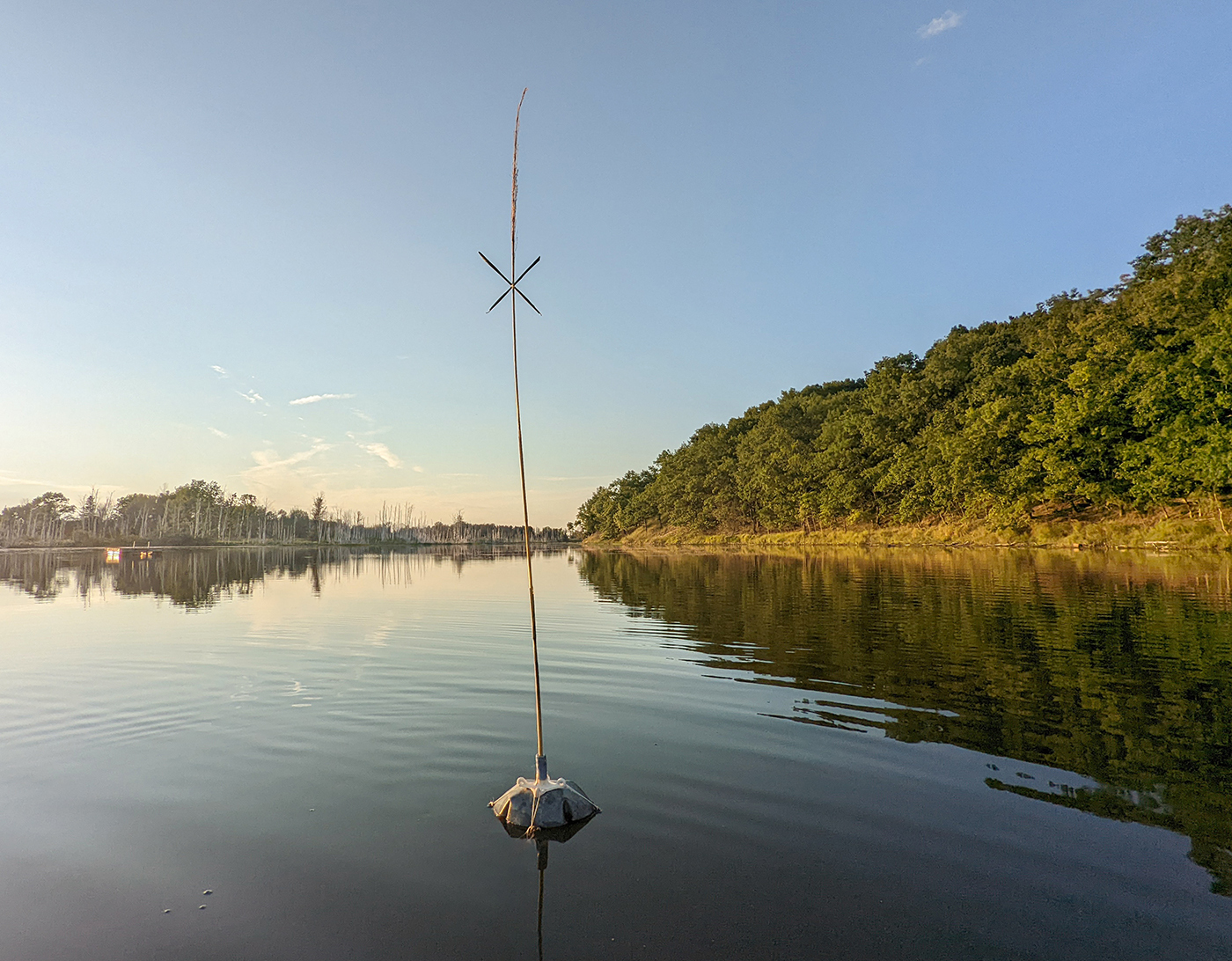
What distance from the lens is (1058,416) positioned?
53281 millimetres

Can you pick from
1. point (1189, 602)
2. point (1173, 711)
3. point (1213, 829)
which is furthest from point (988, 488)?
point (1213, 829)

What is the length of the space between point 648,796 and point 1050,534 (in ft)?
204

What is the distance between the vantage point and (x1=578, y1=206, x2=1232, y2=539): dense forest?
45000 mm

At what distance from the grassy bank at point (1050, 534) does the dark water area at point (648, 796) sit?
35.3m

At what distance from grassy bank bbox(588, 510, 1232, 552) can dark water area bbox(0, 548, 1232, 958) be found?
35.3 metres

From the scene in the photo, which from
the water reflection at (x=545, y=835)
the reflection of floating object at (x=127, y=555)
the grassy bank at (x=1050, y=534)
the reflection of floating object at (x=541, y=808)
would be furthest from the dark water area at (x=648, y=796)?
the reflection of floating object at (x=127, y=555)

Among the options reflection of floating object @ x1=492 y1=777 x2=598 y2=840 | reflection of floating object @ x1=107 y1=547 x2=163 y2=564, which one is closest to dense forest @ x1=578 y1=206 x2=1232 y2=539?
reflection of floating object @ x1=492 y1=777 x2=598 y2=840

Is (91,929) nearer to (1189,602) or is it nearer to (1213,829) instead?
(1213,829)

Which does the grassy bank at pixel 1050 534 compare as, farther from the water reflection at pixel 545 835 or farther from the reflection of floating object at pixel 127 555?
the reflection of floating object at pixel 127 555

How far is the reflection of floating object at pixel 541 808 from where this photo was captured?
6383 mm

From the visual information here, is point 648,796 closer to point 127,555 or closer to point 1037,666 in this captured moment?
point 1037,666

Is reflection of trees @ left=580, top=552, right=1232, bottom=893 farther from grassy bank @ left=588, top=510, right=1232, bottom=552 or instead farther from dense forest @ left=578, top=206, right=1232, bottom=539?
dense forest @ left=578, top=206, right=1232, bottom=539

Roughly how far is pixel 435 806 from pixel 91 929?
9.74ft

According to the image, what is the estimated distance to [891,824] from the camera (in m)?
6.29
